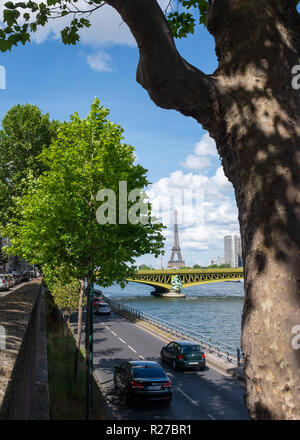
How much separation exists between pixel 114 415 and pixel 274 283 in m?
11.0

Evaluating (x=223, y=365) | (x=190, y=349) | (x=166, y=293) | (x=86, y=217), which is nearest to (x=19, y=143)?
(x=86, y=217)

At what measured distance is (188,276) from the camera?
92.3 m

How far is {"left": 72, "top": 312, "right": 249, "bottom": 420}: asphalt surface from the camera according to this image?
39.7 feet

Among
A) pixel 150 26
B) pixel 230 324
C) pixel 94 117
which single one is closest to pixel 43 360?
pixel 94 117

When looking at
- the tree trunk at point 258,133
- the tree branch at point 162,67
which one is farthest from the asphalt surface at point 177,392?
the tree branch at point 162,67

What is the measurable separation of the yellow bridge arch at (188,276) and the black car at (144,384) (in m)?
71.9

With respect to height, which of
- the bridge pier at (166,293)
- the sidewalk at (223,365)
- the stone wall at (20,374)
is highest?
the stone wall at (20,374)

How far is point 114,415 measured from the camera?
39.4 feet

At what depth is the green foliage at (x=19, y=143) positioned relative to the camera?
3147 centimetres

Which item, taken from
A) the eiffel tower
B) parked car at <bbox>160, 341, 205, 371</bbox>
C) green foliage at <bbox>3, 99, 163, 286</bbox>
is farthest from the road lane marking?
the eiffel tower

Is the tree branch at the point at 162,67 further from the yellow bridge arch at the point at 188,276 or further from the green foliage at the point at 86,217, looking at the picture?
the yellow bridge arch at the point at 188,276

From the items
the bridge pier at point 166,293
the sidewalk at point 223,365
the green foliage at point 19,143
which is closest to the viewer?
the sidewalk at point 223,365

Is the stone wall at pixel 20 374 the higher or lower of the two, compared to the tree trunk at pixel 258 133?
lower
